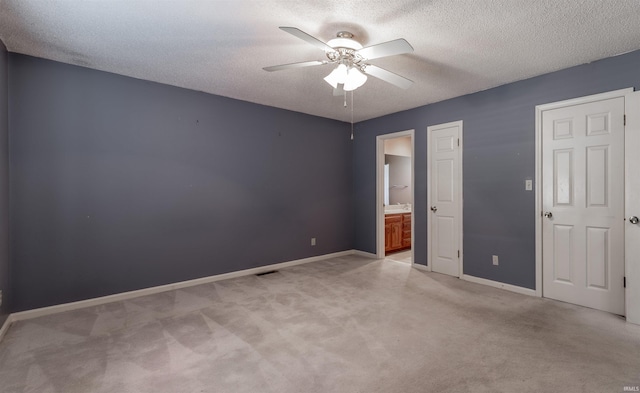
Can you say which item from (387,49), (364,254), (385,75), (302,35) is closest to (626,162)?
(385,75)

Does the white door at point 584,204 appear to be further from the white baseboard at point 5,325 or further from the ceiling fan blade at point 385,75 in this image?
the white baseboard at point 5,325

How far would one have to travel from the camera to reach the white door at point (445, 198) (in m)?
4.07

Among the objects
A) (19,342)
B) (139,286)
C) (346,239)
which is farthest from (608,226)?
(19,342)

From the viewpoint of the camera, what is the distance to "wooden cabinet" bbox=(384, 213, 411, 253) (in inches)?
217

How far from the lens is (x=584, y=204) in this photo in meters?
3.03

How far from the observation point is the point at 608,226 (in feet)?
9.45

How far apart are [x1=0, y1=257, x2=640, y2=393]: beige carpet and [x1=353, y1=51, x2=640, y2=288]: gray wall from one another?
0.56 m

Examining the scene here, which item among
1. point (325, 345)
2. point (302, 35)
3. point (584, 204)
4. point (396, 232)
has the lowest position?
point (325, 345)

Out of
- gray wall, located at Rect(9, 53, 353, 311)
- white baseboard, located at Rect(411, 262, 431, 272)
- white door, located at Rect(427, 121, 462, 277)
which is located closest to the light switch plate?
white door, located at Rect(427, 121, 462, 277)

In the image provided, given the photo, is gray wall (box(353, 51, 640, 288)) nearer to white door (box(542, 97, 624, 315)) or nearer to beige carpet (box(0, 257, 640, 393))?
white door (box(542, 97, 624, 315))

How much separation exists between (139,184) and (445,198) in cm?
397

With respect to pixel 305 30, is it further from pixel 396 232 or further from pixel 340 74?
pixel 396 232

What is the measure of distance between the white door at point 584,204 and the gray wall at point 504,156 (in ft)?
0.53

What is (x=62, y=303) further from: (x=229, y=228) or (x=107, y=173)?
(x=229, y=228)
